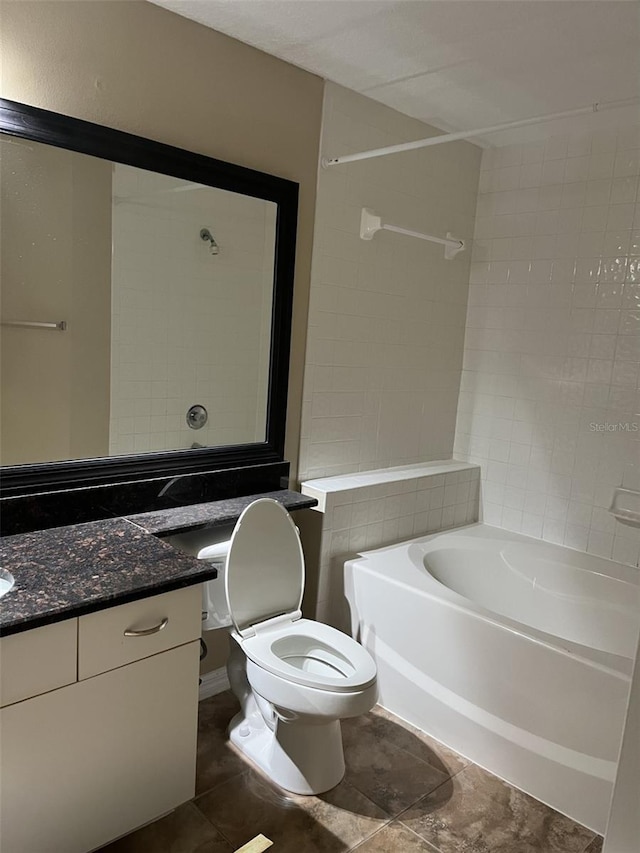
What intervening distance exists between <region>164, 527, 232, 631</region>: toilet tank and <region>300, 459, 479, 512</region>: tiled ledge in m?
0.56

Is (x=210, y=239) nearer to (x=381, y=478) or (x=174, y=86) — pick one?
(x=174, y=86)

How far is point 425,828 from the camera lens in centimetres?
196

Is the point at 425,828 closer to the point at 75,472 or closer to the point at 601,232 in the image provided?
the point at 75,472

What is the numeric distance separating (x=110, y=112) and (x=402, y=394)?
1736 mm

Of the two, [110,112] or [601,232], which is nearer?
[110,112]

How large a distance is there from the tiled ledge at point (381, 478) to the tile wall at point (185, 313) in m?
0.32

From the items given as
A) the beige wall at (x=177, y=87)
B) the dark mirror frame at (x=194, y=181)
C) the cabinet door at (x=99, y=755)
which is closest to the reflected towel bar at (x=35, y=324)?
the dark mirror frame at (x=194, y=181)

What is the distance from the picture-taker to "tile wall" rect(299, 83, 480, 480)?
2.69 meters

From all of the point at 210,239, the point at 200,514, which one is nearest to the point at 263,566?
the point at 200,514

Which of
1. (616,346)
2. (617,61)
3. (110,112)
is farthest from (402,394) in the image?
(110,112)

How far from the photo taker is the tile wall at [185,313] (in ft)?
7.01

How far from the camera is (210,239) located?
2.34 metres

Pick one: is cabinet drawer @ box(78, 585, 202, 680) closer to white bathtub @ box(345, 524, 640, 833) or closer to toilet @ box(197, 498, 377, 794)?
toilet @ box(197, 498, 377, 794)

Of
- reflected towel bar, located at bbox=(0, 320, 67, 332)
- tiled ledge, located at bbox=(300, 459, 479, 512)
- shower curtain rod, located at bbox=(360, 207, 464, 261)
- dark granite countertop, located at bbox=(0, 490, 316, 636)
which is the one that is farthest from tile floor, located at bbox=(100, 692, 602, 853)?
shower curtain rod, located at bbox=(360, 207, 464, 261)
